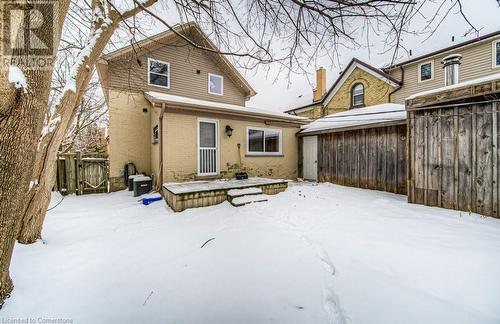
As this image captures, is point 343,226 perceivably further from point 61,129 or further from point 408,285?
point 61,129

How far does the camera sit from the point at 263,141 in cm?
909

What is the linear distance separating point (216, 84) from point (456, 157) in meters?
9.46

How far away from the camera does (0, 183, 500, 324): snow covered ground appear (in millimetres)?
1793

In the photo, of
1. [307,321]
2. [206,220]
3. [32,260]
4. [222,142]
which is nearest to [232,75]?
[222,142]

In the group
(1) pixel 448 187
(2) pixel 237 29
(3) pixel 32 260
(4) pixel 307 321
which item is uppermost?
(2) pixel 237 29

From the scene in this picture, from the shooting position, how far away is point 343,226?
3777 mm

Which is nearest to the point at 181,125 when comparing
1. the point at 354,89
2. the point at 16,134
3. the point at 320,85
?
the point at 16,134

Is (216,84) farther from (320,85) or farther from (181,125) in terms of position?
(320,85)

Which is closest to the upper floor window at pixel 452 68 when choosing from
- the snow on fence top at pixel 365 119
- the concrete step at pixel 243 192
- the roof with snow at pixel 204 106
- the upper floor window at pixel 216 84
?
the snow on fence top at pixel 365 119

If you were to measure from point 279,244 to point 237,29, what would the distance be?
365cm

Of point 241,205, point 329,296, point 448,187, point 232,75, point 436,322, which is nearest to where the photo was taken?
point 436,322

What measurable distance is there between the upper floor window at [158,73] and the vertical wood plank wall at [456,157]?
29.2 feet

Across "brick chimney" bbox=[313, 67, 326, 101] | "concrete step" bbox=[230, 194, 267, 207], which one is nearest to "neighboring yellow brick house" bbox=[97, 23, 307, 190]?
"concrete step" bbox=[230, 194, 267, 207]

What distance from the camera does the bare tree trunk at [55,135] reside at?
2.86m
